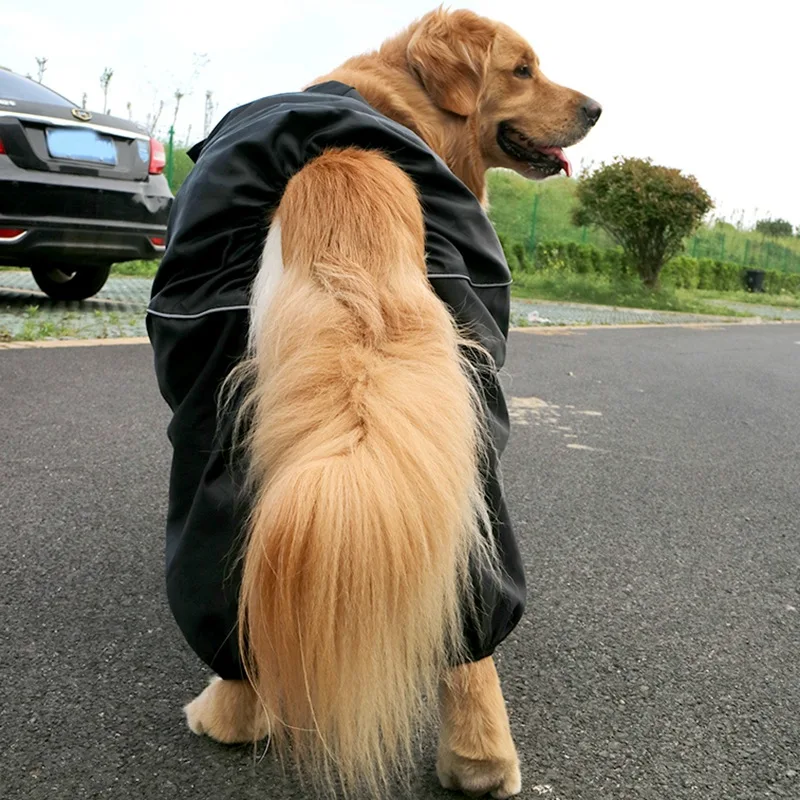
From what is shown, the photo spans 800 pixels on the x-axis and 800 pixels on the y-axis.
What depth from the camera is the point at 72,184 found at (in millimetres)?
6473

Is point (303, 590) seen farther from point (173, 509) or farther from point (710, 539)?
point (710, 539)

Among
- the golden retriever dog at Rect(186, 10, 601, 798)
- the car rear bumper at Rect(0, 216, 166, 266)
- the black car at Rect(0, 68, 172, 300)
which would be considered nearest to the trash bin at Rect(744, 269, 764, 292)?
the black car at Rect(0, 68, 172, 300)

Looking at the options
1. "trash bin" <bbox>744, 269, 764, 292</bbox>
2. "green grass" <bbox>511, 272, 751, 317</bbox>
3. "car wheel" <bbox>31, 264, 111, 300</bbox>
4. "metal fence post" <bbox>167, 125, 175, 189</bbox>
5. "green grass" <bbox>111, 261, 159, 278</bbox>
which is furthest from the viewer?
"trash bin" <bbox>744, 269, 764, 292</bbox>

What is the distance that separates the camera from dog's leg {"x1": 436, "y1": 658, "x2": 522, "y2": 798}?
5.44 feet

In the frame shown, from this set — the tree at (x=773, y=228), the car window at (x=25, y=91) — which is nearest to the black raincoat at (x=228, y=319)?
the car window at (x=25, y=91)

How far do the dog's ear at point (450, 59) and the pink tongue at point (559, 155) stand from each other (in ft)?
1.58

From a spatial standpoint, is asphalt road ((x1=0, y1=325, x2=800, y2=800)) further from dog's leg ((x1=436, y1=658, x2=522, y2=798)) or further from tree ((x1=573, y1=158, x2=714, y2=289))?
tree ((x1=573, y1=158, x2=714, y2=289))

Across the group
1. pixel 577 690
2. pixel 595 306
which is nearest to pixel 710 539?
pixel 577 690

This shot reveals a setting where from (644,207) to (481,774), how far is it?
16542 mm

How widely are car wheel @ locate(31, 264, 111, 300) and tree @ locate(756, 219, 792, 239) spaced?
100 ft

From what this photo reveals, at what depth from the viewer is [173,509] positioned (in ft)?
5.67

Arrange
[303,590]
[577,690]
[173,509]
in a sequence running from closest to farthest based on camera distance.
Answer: [303,590], [173,509], [577,690]

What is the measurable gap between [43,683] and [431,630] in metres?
1.06

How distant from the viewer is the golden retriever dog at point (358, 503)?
47.7 inches
